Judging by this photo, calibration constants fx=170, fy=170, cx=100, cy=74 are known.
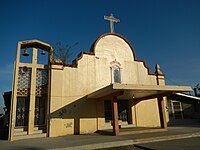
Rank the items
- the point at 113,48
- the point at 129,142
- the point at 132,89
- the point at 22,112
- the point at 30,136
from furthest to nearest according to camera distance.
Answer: the point at 113,48 < the point at 22,112 < the point at 30,136 < the point at 132,89 < the point at 129,142

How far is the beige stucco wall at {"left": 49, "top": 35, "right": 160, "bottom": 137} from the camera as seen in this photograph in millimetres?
11508

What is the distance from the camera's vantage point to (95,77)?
1309cm

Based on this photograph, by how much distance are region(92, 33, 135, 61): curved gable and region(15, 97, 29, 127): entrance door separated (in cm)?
632

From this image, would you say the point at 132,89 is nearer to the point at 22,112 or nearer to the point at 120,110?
the point at 120,110

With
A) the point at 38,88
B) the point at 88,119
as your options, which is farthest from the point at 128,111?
the point at 38,88

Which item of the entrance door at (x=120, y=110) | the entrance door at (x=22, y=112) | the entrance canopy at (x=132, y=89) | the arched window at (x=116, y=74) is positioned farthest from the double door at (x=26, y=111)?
the arched window at (x=116, y=74)

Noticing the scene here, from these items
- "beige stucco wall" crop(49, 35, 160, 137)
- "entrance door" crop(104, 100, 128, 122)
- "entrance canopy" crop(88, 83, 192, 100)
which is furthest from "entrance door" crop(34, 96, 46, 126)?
"entrance door" crop(104, 100, 128, 122)

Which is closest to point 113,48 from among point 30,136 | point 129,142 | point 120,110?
point 120,110

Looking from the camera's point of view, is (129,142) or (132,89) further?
(132,89)

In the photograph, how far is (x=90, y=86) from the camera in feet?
41.9

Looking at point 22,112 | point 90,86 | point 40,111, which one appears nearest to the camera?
point 22,112

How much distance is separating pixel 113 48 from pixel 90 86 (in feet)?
13.3

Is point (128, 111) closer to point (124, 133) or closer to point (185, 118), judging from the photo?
point (124, 133)

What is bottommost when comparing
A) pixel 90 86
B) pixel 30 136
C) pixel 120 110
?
pixel 30 136
